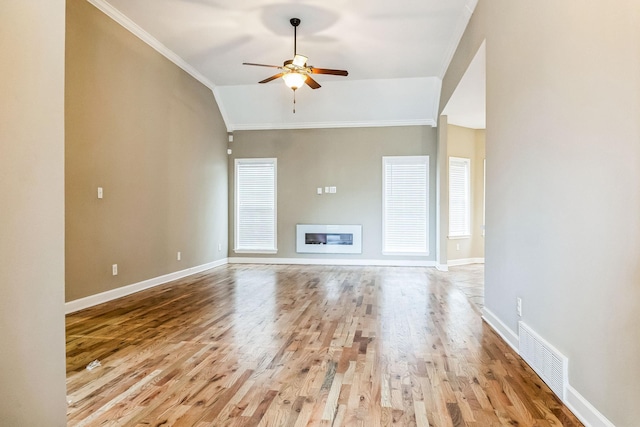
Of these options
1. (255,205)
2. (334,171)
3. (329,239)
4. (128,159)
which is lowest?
(329,239)

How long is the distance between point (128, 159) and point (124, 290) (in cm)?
167

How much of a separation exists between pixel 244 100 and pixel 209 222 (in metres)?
2.52

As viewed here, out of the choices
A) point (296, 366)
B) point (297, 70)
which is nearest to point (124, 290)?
point (296, 366)

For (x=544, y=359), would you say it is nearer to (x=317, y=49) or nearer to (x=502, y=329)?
(x=502, y=329)

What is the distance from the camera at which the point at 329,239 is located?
7.47 m

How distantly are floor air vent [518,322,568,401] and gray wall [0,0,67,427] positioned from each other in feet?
8.06

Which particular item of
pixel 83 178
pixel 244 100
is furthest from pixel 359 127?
pixel 83 178

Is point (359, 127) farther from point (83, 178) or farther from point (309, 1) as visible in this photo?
point (83, 178)

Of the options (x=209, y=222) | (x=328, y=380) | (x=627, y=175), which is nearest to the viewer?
(x=627, y=175)

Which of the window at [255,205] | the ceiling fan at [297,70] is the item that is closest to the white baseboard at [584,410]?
the ceiling fan at [297,70]

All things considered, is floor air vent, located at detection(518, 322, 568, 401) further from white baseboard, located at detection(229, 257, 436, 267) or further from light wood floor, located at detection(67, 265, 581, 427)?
white baseboard, located at detection(229, 257, 436, 267)

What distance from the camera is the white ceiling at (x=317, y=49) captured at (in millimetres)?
4176

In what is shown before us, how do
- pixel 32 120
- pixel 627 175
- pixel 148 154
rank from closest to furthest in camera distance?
1. pixel 32 120
2. pixel 627 175
3. pixel 148 154

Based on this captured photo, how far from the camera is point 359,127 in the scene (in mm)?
7395
